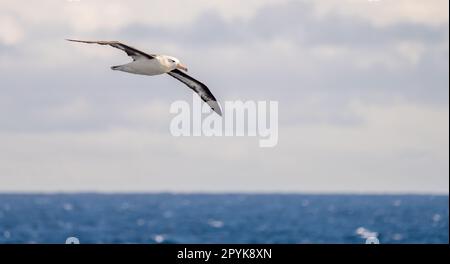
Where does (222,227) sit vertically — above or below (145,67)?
above

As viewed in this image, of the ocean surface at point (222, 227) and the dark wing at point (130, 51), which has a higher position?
the ocean surface at point (222, 227)

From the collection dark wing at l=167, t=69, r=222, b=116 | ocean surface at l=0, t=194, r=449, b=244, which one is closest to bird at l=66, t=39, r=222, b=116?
dark wing at l=167, t=69, r=222, b=116

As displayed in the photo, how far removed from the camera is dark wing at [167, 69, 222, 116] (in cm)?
3084

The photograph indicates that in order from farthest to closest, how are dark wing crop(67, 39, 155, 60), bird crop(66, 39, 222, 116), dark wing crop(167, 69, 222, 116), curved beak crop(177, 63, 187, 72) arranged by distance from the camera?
dark wing crop(167, 69, 222, 116)
curved beak crop(177, 63, 187, 72)
bird crop(66, 39, 222, 116)
dark wing crop(67, 39, 155, 60)

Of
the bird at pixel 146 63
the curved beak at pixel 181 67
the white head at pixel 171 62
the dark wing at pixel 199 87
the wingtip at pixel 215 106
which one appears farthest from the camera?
the dark wing at pixel 199 87

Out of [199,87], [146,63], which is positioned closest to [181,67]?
[146,63]

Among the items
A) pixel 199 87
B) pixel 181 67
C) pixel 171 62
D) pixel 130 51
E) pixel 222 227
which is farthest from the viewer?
pixel 222 227

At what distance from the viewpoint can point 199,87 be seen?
30.9 metres

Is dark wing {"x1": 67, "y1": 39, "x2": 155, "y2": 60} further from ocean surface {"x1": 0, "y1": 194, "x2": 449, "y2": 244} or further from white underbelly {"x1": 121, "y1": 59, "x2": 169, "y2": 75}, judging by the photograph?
ocean surface {"x1": 0, "y1": 194, "x2": 449, "y2": 244}

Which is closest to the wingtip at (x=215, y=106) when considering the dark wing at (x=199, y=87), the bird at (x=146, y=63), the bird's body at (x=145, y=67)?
the dark wing at (x=199, y=87)

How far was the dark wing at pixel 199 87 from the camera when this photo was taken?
101 feet

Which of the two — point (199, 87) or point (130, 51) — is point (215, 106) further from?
point (130, 51)

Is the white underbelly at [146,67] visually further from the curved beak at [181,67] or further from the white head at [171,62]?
the curved beak at [181,67]
